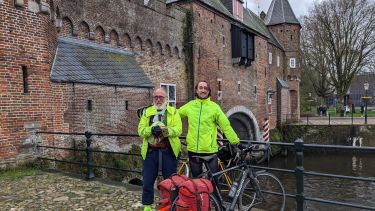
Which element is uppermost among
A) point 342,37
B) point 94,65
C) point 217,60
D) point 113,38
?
point 342,37

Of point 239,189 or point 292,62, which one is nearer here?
point 239,189

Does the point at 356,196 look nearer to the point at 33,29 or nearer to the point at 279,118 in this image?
the point at 279,118

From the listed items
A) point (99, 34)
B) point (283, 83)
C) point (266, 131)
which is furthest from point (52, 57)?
point (283, 83)

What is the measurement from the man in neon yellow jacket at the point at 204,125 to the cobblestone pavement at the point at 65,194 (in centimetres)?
158

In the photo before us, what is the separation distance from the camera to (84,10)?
1119 cm

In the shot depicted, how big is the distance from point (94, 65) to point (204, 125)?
285 inches

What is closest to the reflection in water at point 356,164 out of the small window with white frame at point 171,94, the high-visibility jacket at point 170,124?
the small window with white frame at point 171,94

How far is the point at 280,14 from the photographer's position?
32.3 m

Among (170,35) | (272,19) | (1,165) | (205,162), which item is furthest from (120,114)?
(272,19)

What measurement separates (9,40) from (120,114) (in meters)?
4.49

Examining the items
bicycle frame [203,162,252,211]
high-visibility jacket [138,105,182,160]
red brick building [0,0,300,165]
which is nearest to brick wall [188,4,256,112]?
red brick building [0,0,300,165]

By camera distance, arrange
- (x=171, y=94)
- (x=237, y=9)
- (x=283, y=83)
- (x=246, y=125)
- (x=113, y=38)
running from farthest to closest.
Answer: (x=283, y=83) < (x=246, y=125) < (x=237, y=9) < (x=171, y=94) < (x=113, y=38)

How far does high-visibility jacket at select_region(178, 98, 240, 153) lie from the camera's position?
4.13 meters

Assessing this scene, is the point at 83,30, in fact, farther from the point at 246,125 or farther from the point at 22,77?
the point at 246,125
